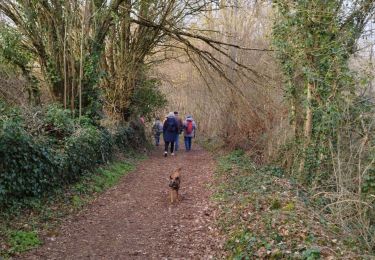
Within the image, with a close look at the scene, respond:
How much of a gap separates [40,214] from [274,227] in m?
4.61

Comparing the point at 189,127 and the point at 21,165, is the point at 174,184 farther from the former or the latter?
the point at 189,127

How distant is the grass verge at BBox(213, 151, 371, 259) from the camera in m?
5.53

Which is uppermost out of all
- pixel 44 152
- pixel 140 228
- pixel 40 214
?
pixel 44 152

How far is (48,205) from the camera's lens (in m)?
8.31

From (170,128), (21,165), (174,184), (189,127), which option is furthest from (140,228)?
(189,127)

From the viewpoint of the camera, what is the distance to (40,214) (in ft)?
25.3

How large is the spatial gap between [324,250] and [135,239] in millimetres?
3477

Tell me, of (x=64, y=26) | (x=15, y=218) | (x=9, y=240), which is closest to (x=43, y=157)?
(x=15, y=218)

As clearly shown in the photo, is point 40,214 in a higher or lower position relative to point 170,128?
lower

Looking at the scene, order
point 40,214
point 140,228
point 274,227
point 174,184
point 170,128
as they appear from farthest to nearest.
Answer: point 170,128, point 174,184, point 140,228, point 40,214, point 274,227

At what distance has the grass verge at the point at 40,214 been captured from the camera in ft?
20.8

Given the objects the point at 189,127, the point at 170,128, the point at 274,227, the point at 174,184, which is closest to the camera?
the point at 274,227

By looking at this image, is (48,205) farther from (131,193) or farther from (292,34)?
(292,34)

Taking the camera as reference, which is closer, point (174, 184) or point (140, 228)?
point (140, 228)
